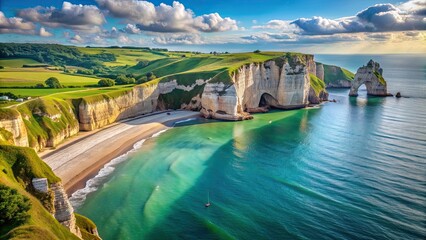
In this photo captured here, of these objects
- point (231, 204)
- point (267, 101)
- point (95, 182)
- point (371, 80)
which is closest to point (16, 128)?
point (95, 182)

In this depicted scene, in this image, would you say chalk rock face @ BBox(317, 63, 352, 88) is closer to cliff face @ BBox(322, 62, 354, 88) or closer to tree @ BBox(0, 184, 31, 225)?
cliff face @ BBox(322, 62, 354, 88)

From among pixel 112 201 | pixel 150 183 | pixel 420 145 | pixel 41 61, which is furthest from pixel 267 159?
pixel 41 61

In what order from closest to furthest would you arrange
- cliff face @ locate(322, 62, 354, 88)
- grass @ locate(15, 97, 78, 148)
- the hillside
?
the hillside → grass @ locate(15, 97, 78, 148) → cliff face @ locate(322, 62, 354, 88)

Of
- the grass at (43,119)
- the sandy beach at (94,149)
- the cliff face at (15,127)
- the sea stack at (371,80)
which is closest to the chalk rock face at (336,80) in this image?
the sea stack at (371,80)

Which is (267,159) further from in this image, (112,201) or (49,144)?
(49,144)

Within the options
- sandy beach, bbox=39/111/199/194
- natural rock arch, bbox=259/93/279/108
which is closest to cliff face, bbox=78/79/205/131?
sandy beach, bbox=39/111/199/194

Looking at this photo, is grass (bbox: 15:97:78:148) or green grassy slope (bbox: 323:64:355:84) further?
green grassy slope (bbox: 323:64:355:84)
